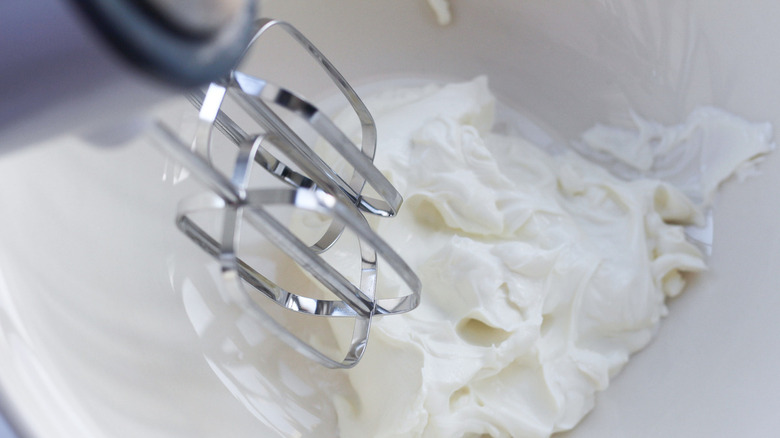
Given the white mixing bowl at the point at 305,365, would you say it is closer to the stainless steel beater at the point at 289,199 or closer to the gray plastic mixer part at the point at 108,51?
the stainless steel beater at the point at 289,199

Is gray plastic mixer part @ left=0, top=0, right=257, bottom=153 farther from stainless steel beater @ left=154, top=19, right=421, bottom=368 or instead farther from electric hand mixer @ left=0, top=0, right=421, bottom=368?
stainless steel beater @ left=154, top=19, right=421, bottom=368

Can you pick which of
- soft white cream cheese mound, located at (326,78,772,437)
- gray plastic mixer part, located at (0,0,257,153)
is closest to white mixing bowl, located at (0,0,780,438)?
soft white cream cheese mound, located at (326,78,772,437)

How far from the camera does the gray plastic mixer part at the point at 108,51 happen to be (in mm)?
240

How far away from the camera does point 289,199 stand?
0.43 metres

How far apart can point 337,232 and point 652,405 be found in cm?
37

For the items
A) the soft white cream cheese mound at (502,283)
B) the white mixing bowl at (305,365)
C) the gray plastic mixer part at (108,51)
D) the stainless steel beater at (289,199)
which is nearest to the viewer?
the gray plastic mixer part at (108,51)

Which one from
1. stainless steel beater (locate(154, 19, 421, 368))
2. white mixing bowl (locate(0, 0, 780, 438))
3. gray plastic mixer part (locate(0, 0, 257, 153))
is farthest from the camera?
white mixing bowl (locate(0, 0, 780, 438))

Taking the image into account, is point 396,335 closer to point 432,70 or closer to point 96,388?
point 96,388

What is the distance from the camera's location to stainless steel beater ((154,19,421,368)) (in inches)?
17.1

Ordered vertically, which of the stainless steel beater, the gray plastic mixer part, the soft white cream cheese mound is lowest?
the soft white cream cheese mound

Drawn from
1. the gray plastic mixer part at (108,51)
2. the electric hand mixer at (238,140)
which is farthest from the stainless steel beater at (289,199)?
the gray plastic mixer part at (108,51)

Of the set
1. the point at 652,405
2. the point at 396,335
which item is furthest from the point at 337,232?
the point at 652,405

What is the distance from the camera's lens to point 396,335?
66 centimetres

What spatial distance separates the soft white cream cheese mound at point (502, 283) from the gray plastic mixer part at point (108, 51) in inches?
17.2
